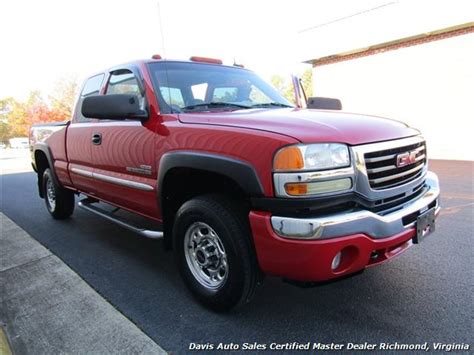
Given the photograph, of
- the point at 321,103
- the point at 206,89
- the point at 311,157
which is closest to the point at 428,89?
the point at 321,103

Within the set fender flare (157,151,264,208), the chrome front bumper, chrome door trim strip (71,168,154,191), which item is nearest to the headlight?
fender flare (157,151,264,208)

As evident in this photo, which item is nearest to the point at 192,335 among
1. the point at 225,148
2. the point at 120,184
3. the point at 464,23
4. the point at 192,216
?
the point at 192,216

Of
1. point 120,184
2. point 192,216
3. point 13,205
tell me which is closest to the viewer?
point 192,216

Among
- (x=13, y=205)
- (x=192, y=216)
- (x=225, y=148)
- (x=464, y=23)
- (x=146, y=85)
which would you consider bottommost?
(x=13, y=205)

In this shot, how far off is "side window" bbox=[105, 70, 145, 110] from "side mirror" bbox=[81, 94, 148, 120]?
0.21 metres

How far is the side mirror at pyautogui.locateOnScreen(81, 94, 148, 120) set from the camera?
2777 millimetres

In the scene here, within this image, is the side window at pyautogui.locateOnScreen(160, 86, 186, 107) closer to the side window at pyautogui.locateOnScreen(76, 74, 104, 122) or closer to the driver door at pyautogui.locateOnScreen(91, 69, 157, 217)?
the driver door at pyautogui.locateOnScreen(91, 69, 157, 217)

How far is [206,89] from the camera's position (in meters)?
3.32

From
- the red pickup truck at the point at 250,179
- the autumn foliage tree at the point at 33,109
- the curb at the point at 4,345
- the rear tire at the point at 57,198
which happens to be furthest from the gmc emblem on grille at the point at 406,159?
the autumn foliage tree at the point at 33,109

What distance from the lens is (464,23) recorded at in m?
9.55

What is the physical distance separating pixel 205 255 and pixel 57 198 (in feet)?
11.2

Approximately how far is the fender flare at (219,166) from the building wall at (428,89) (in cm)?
1046

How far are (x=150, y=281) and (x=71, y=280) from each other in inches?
28.1

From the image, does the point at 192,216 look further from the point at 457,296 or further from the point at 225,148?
the point at 457,296
